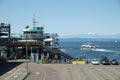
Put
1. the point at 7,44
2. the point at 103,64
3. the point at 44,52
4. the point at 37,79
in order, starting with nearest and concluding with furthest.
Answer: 1. the point at 37,79
2. the point at 103,64
3. the point at 7,44
4. the point at 44,52

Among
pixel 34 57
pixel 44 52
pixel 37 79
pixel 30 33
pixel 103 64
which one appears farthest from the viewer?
pixel 30 33

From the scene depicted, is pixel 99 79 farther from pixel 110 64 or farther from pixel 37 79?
pixel 110 64

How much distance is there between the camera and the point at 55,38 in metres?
114

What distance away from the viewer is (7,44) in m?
87.3

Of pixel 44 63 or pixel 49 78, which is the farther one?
pixel 44 63

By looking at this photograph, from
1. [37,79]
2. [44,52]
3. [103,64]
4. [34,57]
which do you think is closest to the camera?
[37,79]

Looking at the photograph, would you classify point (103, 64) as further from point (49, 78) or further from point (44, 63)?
point (49, 78)

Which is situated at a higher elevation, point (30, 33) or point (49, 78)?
point (30, 33)

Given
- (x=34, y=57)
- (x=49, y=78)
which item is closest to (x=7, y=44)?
(x=34, y=57)

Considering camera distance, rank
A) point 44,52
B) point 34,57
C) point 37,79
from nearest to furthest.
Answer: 1. point 37,79
2. point 34,57
3. point 44,52

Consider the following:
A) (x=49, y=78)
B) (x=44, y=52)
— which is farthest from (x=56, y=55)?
(x=49, y=78)

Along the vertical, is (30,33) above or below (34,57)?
above

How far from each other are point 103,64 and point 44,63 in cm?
1291

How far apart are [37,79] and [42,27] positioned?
216 ft
